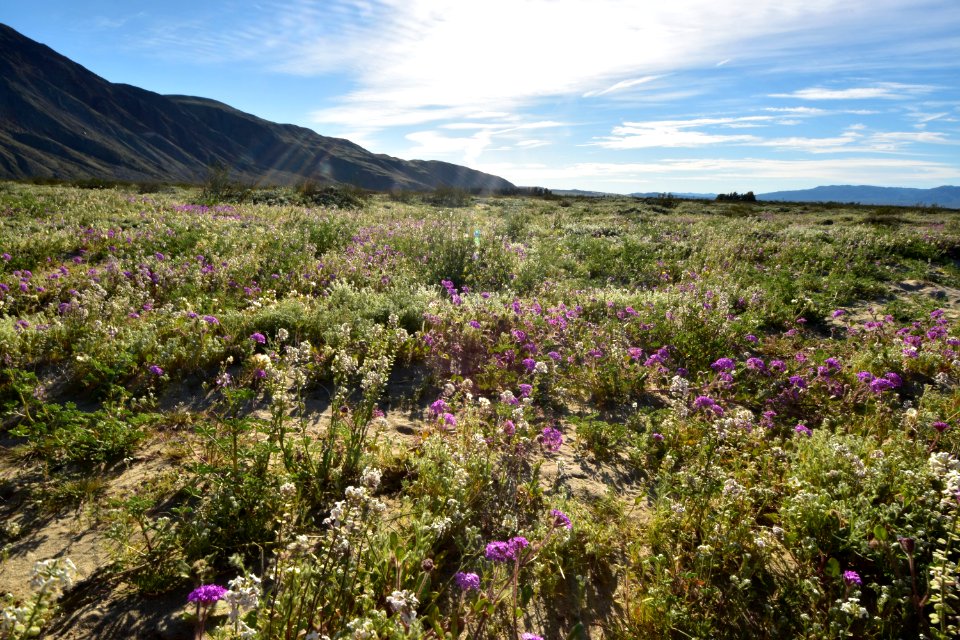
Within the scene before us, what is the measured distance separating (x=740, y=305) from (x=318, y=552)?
897 cm

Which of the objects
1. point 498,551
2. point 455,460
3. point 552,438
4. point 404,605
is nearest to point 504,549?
point 498,551

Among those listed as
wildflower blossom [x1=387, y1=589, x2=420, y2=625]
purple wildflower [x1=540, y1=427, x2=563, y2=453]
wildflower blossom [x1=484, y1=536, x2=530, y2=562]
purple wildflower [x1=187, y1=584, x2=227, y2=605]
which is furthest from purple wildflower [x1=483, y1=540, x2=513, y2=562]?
purple wildflower [x1=540, y1=427, x2=563, y2=453]

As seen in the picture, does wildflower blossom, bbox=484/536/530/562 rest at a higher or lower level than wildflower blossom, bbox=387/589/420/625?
lower

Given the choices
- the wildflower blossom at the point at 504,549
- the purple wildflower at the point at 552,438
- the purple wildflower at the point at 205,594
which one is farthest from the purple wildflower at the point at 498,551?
the purple wildflower at the point at 552,438

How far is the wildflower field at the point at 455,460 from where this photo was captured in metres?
2.80

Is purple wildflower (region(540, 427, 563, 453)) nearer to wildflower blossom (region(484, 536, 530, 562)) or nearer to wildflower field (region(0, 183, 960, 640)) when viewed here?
wildflower field (region(0, 183, 960, 640))

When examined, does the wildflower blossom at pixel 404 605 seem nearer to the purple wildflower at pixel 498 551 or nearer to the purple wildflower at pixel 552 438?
the purple wildflower at pixel 498 551

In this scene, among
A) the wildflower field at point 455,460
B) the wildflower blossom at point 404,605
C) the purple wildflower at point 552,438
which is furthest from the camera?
the purple wildflower at point 552,438

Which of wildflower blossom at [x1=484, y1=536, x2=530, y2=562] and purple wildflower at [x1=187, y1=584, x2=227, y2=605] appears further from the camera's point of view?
wildflower blossom at [x1=484, y1=536, x2=530, y2=562]

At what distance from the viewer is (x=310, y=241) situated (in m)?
12.0

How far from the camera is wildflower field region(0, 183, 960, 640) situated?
280 cm

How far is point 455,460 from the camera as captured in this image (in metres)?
4.08

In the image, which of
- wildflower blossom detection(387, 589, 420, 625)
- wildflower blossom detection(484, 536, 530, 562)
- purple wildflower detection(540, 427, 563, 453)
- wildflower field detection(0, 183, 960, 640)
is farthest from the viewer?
purple wildflower detection(540, 427, 563, 453)

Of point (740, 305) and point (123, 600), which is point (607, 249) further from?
point (123, 600)
